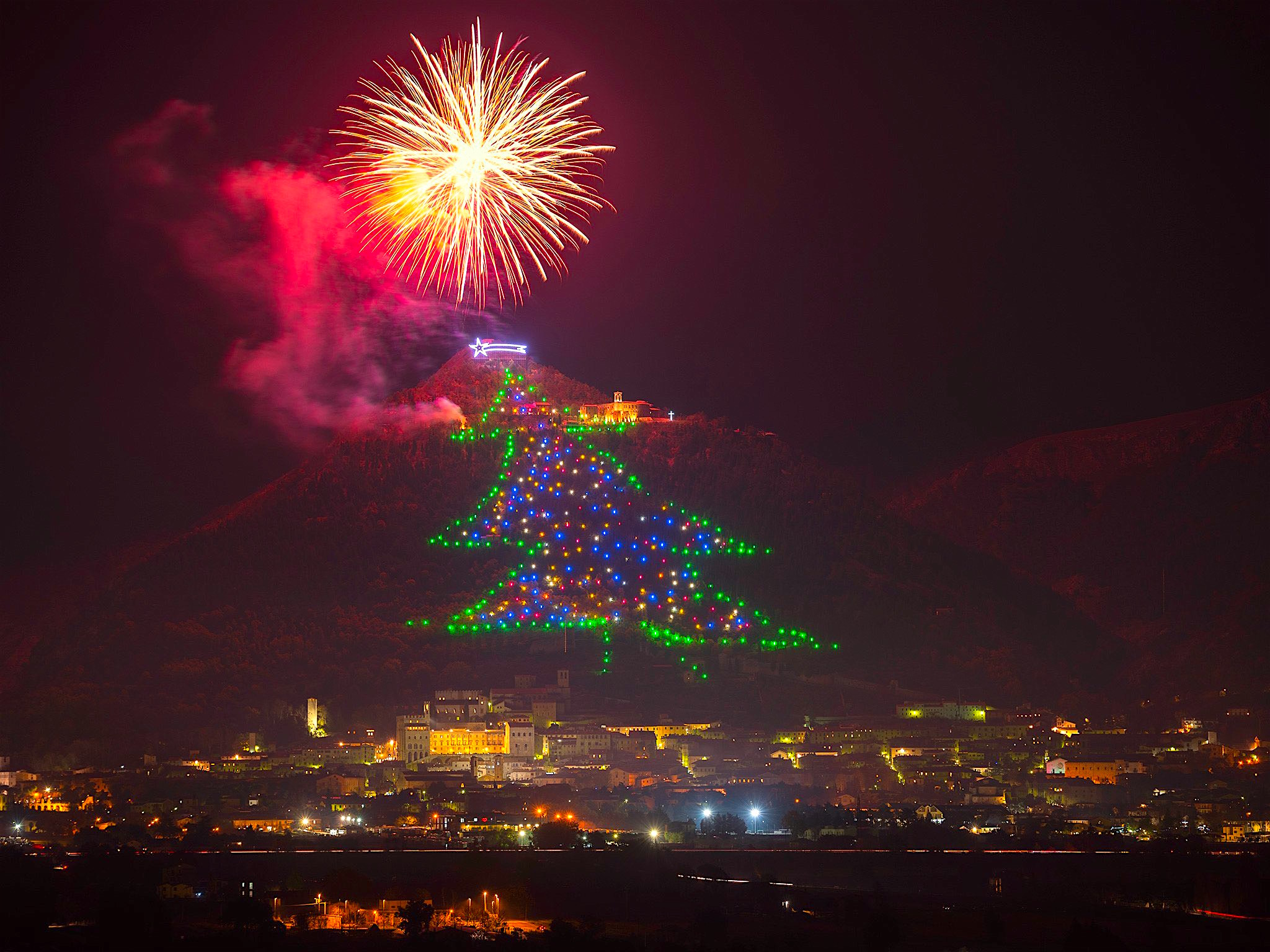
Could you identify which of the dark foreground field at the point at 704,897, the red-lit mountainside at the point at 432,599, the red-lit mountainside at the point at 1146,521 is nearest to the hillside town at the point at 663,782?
the red-lit mountainside at the point at 432,599

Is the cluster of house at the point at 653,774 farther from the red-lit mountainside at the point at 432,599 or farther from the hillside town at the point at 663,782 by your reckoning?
the red-lit mountainside at the point at 432,599

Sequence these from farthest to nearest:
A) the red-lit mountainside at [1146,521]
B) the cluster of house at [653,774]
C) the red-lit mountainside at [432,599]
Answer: the red-lit mountainside at [1146,521], the red-lit mountainside at [432,599], the cluster of house at [653,774]

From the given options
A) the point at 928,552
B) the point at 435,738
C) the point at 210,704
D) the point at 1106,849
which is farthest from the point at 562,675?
the point at 1106,849

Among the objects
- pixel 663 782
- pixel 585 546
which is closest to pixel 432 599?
pixel 585 546

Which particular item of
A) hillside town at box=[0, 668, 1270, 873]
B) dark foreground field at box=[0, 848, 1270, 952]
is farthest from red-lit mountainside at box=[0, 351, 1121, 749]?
dark foreground field at box=[0, 848, 1270, 952]

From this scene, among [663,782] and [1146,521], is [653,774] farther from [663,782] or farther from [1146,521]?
[1146,521]

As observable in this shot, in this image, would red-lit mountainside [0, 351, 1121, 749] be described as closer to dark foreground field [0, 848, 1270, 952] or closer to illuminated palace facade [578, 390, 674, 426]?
illuminated palace facade [578, 390, 674, 426]

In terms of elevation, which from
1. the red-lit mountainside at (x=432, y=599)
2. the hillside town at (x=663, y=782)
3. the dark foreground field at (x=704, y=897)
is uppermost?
the red-lit mountainside at (x=432, y=599)
